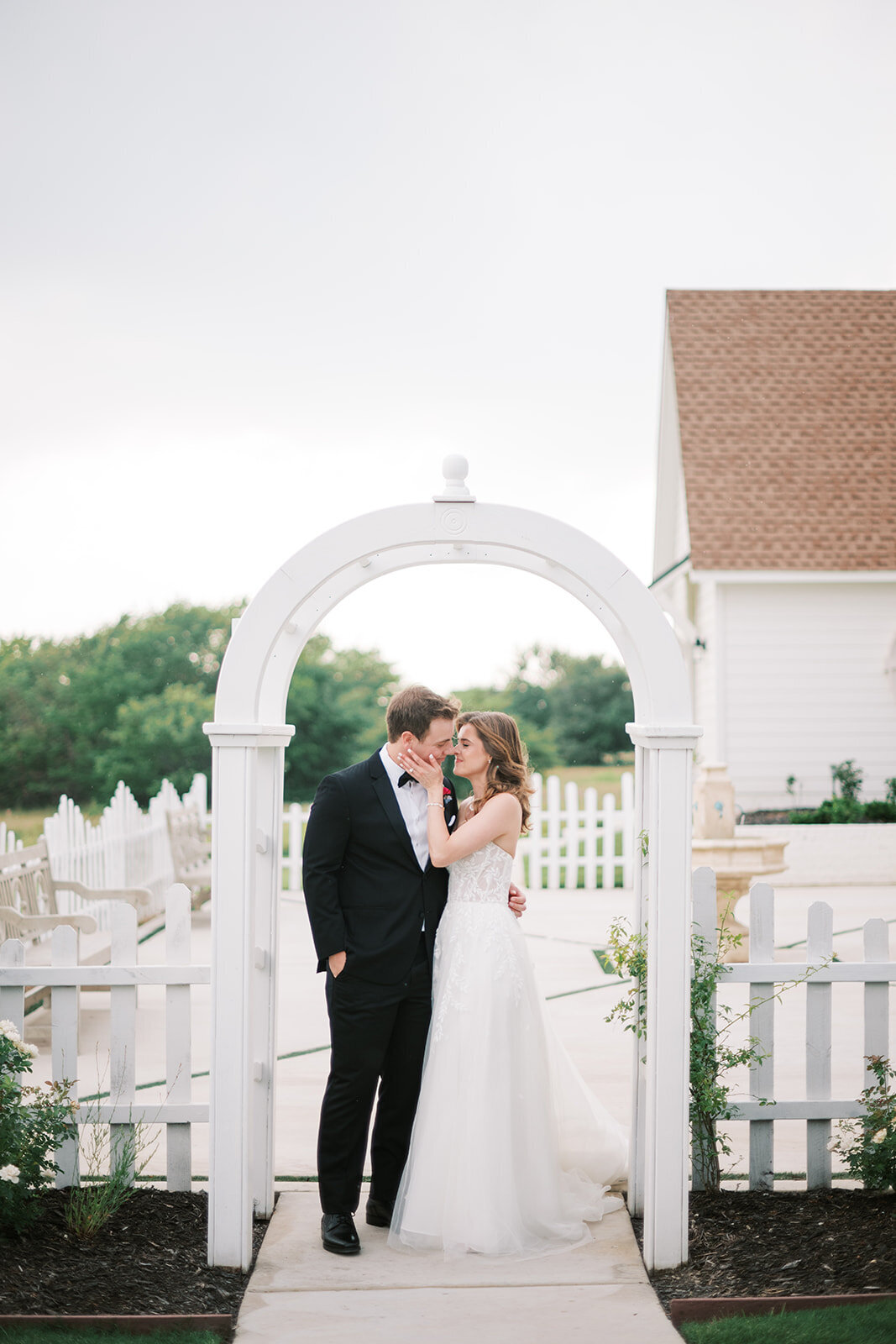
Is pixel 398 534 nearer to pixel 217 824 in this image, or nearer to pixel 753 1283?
pixel 217 824

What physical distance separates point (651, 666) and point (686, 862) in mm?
686

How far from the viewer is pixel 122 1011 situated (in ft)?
14.6

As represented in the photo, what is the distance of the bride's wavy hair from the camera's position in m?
4.41

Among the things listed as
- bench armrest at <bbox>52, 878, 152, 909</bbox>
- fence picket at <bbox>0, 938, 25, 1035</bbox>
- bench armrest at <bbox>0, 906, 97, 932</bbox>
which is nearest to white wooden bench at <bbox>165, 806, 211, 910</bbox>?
bench armrest at <bbox>52, 878, 152, 909</bbox>

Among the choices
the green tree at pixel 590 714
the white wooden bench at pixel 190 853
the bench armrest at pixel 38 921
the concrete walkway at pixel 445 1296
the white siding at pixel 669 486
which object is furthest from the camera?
the green tree at pixel 590 714

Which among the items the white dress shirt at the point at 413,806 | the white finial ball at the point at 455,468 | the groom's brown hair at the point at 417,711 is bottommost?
the white dress shirt at the point at 413,806

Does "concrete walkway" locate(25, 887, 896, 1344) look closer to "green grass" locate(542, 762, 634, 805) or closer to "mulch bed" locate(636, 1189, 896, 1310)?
"mulch bed" locate(636, 1189, 896, 1310)

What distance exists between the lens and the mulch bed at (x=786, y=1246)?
11.9 ft

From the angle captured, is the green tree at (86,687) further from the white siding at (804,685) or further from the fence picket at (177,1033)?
the fence picket at (177,1033)

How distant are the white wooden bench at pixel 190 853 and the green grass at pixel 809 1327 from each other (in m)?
10.7

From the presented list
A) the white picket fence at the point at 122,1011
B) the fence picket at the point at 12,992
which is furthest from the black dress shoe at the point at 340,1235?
the fence picket at the point at 12,992

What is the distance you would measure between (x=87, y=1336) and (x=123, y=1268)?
0.46 m

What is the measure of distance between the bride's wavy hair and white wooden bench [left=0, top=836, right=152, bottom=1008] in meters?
3.17

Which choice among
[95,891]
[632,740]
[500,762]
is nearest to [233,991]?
[500,762]
